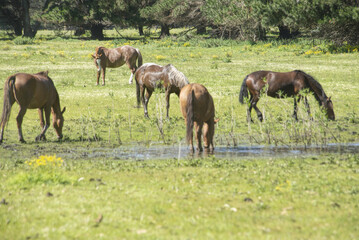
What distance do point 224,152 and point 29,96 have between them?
565 cm

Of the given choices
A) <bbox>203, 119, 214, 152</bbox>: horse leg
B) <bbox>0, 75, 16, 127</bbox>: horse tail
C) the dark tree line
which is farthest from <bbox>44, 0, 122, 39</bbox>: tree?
<bbox>203, 119, 214, 152</bbox>: horse leg

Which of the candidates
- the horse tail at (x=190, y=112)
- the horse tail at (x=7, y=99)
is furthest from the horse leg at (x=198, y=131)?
the horse tail at (x=7, y=99)

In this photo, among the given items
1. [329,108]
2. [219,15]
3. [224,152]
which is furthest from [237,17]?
[224,152]

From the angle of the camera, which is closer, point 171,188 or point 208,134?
point 171,188

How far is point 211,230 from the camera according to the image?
6.97m

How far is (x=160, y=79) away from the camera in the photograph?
18.2m

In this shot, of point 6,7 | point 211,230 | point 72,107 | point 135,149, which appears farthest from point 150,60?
point 6,7

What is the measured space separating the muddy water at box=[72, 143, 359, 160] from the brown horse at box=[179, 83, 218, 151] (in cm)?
44

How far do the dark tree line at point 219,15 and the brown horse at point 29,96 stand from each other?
22079 millimetres

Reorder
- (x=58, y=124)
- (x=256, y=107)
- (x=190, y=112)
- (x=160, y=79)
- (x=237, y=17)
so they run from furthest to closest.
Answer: (x=237, y=17) → (x=160, y=79) → (x=256, y=107) → (x=58, y=124) → (x=190, y=112)

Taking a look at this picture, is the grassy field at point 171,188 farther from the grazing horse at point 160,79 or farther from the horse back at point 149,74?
the horse back at point 149,74

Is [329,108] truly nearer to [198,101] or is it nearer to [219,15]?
[198,101]

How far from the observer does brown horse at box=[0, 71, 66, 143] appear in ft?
46.8

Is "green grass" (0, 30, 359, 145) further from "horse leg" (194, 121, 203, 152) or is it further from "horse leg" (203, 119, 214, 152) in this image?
"horse leg" (203, 119, 214, 152)
